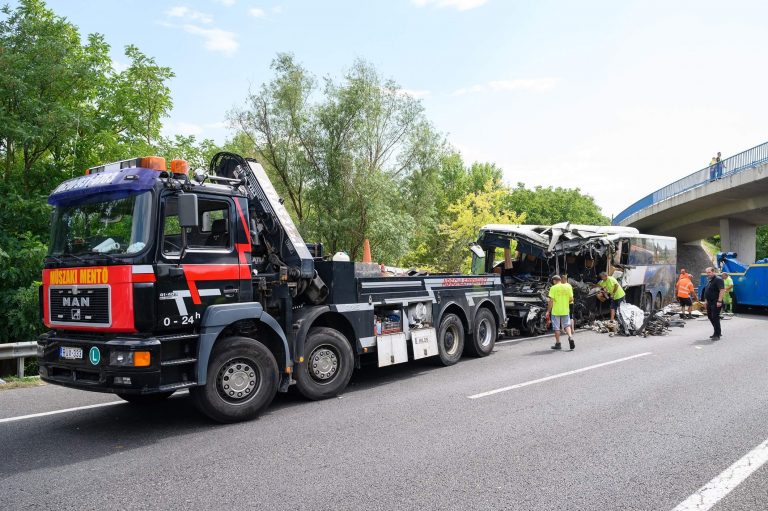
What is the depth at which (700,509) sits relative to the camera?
3.83m

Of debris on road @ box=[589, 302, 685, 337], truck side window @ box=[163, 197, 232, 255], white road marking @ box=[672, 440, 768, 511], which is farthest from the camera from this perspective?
debris on road @ box=[589, 302, 685, 337]

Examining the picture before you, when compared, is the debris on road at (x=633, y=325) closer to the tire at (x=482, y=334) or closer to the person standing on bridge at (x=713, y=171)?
the tire at (x=482, y=334)

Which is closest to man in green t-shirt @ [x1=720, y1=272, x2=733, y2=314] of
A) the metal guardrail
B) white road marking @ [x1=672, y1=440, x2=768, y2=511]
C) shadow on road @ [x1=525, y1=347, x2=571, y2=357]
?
shadow on road @ [x1=525, y1=347, x2=571, y2=357]

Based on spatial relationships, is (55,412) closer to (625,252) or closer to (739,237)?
(625,252)

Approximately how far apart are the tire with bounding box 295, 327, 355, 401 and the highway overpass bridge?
23.6 m

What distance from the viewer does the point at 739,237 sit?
33.5 meters

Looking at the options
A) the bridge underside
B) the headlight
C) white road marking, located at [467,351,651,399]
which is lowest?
white road marking, located at [467,351,651,399]

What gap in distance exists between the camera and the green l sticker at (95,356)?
18.5 ft

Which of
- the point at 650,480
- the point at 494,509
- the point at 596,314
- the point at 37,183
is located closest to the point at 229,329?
the point at 494,509

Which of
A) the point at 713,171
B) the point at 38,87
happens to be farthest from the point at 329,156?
the point at 713,171

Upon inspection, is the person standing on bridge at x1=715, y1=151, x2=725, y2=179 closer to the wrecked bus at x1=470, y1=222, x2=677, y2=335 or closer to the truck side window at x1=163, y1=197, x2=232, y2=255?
the wrecked bus at x1=470, y1=222, x2=677, y2=335

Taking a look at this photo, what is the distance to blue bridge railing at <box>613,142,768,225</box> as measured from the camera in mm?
24484

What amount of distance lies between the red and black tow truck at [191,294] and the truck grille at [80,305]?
0.05 feet

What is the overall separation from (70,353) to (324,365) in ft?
9.91
